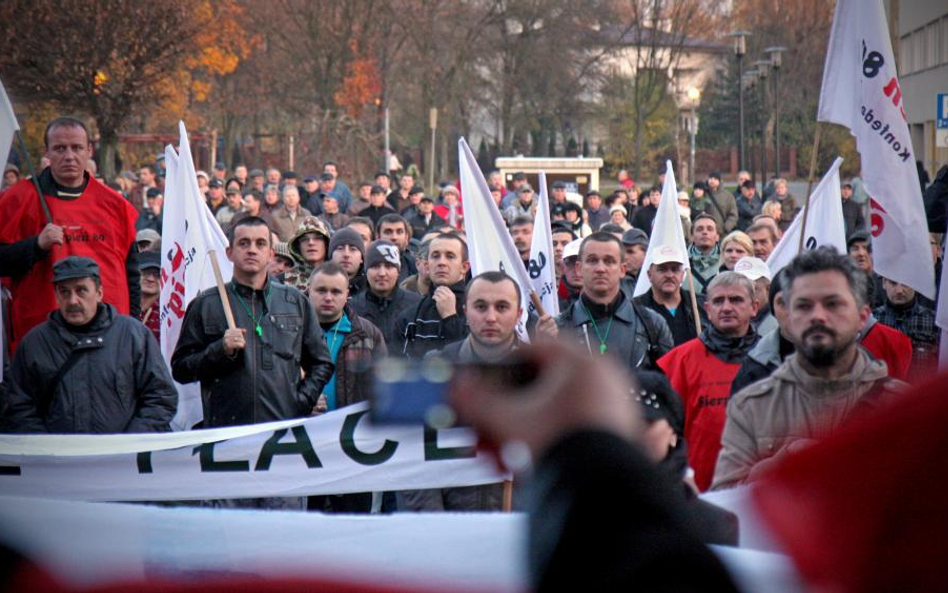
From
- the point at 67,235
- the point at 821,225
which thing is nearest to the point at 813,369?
the point at 67,235

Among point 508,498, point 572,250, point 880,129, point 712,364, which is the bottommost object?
point 508,498

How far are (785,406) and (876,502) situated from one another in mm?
3109

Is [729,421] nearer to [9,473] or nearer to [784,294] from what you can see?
[784,294]

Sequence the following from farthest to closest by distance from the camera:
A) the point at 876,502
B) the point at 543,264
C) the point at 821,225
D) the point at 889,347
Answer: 1. the point at 821,225
2. the point at 543,264
3. the point at 889,347
4. the point at 876,502

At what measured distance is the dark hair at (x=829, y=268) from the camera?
459 cm

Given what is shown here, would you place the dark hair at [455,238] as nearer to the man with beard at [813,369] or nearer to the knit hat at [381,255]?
the knit hat at [381,255]

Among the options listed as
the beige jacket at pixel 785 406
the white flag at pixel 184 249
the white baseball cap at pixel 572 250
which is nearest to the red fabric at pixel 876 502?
the beige jacket at pixel 785 406

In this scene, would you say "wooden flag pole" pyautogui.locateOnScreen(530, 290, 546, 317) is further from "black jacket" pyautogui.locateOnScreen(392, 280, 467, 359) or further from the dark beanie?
the dark beanie

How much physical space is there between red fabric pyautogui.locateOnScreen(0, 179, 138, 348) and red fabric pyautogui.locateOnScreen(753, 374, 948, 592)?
6684 mm

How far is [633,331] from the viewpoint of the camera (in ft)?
24.2

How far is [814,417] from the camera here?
440 cm

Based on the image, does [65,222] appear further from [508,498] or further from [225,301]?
[508,498]

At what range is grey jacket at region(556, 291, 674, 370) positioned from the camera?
286 inches

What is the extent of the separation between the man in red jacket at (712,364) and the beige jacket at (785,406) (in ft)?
3.31
